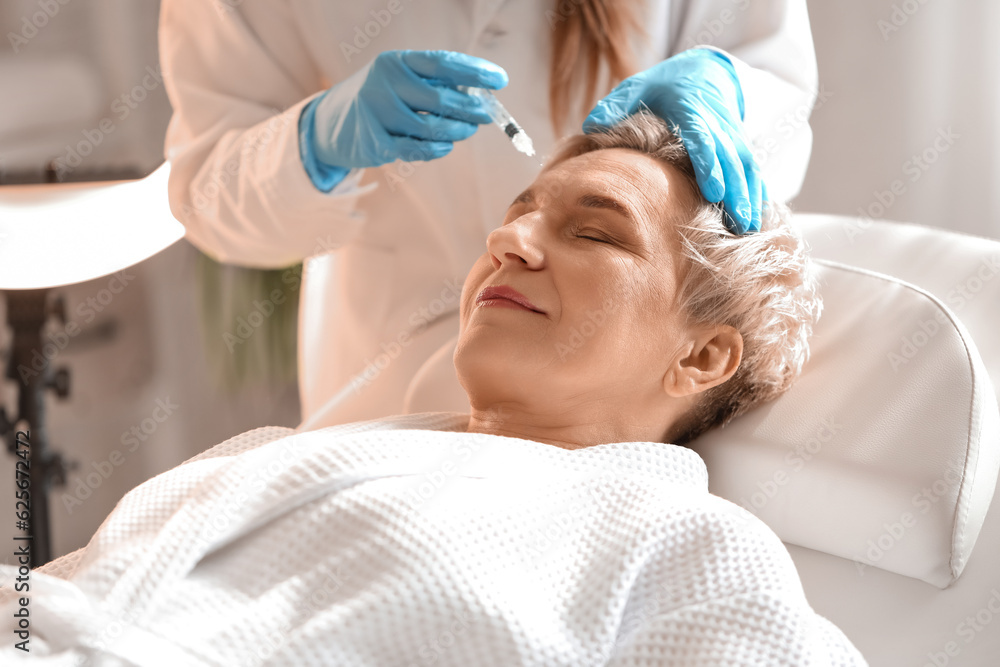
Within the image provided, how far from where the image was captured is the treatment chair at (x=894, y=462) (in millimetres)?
1108

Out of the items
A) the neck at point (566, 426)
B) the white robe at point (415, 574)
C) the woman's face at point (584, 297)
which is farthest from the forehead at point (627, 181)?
the white robe at point (415, 574)

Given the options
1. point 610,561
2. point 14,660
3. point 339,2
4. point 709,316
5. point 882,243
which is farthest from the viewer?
point 339,2

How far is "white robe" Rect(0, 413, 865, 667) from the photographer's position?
0.86 m

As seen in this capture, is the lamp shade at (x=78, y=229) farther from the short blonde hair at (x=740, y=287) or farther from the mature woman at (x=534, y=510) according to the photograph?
the short blonde hair at (x=740, y=287)

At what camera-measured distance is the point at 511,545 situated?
967 millimetres

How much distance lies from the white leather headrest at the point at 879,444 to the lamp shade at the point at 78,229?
1.36m

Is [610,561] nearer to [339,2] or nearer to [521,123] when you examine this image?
[521,123]

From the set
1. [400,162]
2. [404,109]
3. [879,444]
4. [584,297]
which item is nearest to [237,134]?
[400,162]

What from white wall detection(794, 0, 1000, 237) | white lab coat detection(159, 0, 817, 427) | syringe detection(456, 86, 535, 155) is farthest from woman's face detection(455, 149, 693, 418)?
white wall detection(794, 0, 1000, 237)

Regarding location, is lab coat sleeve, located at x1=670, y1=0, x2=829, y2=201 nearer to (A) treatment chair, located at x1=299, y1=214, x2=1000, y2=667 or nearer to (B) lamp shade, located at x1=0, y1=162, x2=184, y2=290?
(A) treatment chair, located at x1=299, y1=214, x2=1000, y2=667

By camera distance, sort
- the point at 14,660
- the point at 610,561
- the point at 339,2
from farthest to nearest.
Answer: the point at 339,2, the point at 610,561, the point at 14,660

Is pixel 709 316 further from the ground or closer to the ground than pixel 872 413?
further from the ground

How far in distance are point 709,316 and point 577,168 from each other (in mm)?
300

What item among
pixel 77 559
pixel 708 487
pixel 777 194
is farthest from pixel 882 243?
pixel 77 559
